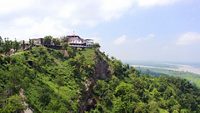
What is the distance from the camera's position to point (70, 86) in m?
90.4

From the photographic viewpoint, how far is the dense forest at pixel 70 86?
238 ft

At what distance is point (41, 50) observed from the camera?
104562mm


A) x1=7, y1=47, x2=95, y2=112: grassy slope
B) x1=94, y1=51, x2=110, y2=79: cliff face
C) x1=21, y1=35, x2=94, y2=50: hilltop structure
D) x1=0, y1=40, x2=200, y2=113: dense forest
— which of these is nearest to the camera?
x1=0, y1=40, x2=200, y2=113: dense forest

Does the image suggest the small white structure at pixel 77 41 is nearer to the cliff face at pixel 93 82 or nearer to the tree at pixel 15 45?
the cliff face at pixel 93 82

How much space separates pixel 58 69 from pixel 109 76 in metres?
23.1

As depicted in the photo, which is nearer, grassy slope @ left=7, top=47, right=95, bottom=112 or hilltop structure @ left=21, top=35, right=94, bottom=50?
grassy slope @ left=7, top=47, right=95, bottom=112

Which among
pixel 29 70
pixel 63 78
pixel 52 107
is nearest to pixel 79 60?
pixel 63 78

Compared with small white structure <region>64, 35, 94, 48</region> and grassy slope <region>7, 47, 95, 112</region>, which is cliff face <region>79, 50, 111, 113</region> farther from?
small white structure <region>64, 35, 94, 48</region>

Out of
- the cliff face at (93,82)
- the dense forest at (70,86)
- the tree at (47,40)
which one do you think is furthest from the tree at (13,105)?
the tree at (47,40)

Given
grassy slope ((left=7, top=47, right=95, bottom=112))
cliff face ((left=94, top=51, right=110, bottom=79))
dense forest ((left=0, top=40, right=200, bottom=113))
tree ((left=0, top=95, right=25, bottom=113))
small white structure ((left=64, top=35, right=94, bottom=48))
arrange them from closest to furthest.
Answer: tree ((left=0, top=95, right=25, bottom=113)) → dense forest ((left=0, top=40, right=200, bottom=113)) → grassy slope ((left=7, top=47, right=95, bottom=112)) → cliff face ((left=94, top=51, right=110, bottom=79)) → small white structure ((left=64, top=35, right=94, bottom=48))

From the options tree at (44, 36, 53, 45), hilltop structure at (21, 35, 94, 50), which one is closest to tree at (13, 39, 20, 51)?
hilltop structure at (21, 35, 94, 50)

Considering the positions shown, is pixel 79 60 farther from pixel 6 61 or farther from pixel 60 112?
pixel 60 112

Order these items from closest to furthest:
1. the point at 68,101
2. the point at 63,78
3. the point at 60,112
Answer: the point at 60,112 < the point at 68,101 < the point at 63,78

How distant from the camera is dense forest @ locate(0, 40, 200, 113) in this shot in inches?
2854
